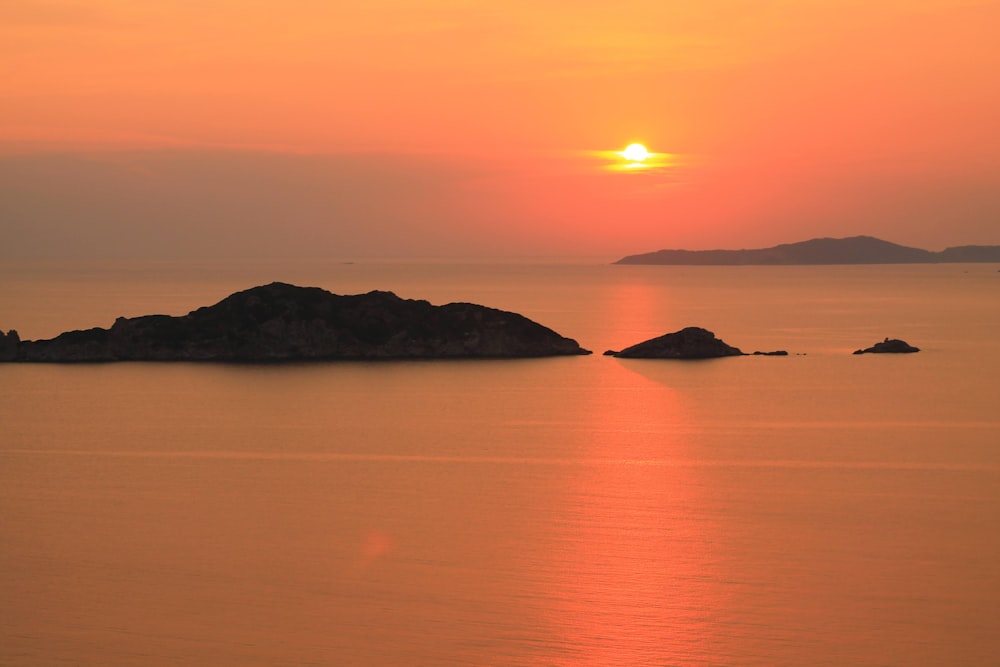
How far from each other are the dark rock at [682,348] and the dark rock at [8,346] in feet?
132

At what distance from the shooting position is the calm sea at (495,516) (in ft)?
90.1

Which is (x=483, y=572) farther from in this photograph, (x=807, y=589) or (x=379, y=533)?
(x=807, y=589)

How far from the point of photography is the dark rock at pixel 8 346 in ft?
268

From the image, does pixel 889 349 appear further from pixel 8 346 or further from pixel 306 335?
pixel 8 346

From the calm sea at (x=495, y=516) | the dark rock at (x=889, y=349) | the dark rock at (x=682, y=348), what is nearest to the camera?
the calm sea at (x=495, y=516)

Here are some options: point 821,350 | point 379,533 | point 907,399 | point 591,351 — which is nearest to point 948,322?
point 821,350

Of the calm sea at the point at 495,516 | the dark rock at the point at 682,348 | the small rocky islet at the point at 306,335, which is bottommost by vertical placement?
the calm sea at the point at 495,516

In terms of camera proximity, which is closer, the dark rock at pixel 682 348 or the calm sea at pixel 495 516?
the calm sea at pixel 495 516

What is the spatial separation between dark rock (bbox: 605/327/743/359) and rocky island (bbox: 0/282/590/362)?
659 centimetres

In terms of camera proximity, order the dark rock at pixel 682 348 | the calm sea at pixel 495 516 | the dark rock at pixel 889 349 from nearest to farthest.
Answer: the calm sea at pixel 495 516
the dark rock at pixel 682 348
the dark rock at pixel 889 349

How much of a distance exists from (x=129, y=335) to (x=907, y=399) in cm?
4864

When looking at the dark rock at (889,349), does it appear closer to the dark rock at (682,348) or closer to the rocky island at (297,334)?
the dark rock at (682,348)

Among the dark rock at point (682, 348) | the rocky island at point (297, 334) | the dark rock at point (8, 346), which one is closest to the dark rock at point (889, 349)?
the dark rock at point (682, 348)

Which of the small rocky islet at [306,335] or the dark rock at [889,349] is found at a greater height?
the small rocky islet at [306,335]
